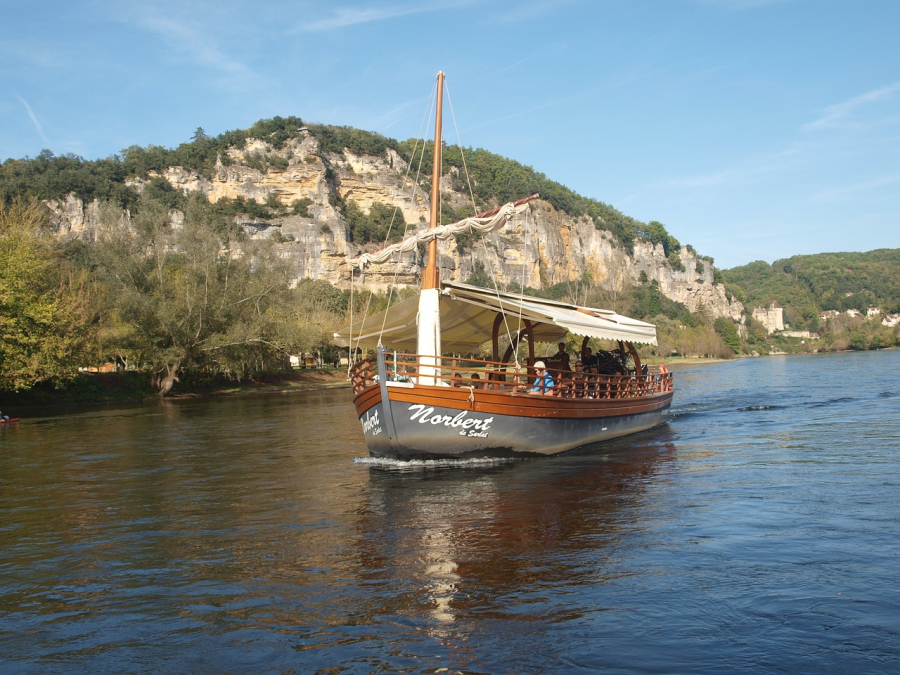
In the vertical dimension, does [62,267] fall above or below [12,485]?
above

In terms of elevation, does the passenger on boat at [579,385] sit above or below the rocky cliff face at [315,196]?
below

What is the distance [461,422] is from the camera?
1541 centimetres

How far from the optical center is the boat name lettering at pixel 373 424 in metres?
15.7

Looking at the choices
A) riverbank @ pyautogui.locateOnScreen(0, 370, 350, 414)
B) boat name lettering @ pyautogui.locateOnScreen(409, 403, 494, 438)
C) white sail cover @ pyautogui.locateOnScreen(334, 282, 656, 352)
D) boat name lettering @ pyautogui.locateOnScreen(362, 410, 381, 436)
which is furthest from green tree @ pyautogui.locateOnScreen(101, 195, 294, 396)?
boat name lettering @ pyautogui.locateOnScreen(409, 403, 494, 438)

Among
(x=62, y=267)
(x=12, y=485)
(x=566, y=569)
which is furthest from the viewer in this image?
(x=62, y=267)

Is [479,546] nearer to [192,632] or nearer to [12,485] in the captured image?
[192,632]

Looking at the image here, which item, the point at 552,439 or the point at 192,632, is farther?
the point at 552,439

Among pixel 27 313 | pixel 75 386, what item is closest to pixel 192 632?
pixel 27 313

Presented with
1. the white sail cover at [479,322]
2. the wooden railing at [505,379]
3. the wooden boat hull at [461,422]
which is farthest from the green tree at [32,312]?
the wooden boat hull at [461,422]

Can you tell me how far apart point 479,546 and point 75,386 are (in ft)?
144

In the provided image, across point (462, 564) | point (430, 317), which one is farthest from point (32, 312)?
Result: point (462, 564)

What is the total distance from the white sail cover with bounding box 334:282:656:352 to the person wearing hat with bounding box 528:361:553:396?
1.13 metres

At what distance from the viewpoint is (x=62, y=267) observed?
4959 cm

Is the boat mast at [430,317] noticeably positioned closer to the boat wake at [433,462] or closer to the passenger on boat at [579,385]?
the boat wake at [433,462]
